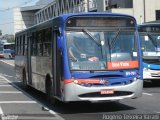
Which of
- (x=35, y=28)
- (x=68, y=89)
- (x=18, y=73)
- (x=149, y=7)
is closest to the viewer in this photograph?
(x=68, y=89)

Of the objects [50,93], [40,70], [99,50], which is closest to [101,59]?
[99,50]

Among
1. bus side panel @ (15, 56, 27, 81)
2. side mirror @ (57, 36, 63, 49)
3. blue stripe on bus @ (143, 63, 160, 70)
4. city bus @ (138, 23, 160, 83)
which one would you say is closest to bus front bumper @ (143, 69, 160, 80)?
city bus @ (138, 23, 160, 83)

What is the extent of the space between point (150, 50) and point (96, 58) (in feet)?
29.4

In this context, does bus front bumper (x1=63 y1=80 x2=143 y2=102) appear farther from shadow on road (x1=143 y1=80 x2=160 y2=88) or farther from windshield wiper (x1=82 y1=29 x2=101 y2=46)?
shadow on road (x1=143 y1=80 x2=160 y2=88)

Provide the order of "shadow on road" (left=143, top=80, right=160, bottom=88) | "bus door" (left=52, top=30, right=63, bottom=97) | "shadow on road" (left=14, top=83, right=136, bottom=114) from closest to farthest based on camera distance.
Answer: "bus door" (left=52, top=30, right=63, bottom=97), "shadow on road" (left=14, top=83, right=136, bottom=114), "shadow on road" (left=143, top=80, right=160, bottom=88)

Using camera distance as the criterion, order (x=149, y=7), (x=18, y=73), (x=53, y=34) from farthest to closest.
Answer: (x=149, y=7), (x=18, y=73), (x=53, y=34)

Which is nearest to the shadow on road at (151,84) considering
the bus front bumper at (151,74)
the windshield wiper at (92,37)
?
the bus front bumper at (151,74)

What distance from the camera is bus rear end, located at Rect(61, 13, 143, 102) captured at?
1295 centimetres

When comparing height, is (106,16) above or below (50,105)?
above

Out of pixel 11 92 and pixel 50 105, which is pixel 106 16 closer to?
pixel 50 105

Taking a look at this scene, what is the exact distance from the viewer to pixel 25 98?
17.6 m

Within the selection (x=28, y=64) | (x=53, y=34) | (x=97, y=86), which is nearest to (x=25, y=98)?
(x=28, y=64)

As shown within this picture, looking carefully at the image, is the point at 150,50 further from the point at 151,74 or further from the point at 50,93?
the point at 50,93

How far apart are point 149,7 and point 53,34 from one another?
36.6 meters
